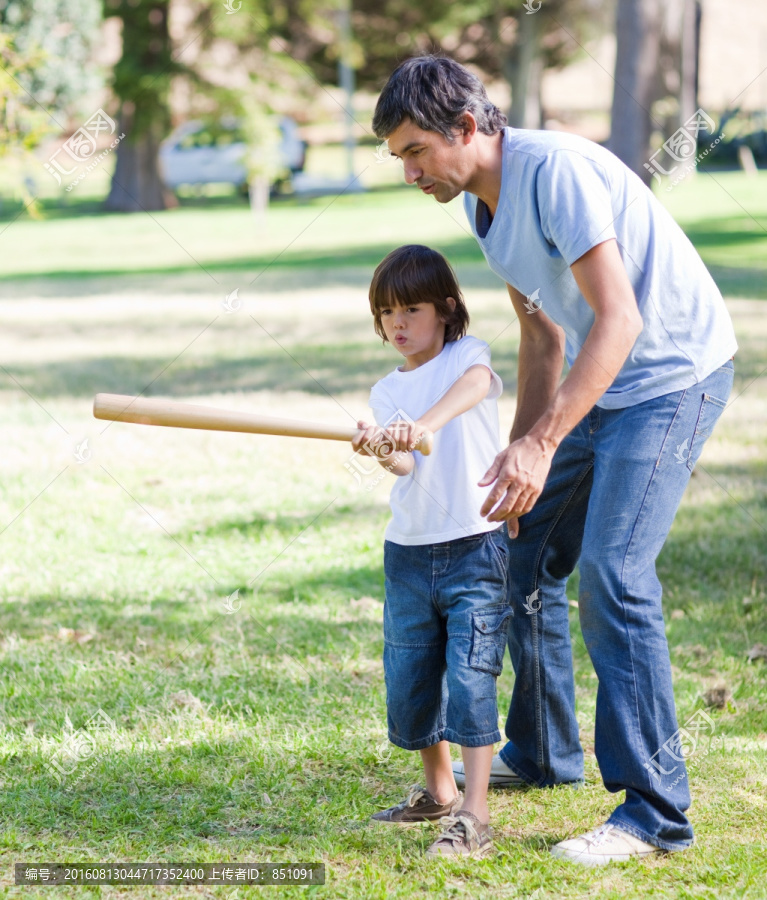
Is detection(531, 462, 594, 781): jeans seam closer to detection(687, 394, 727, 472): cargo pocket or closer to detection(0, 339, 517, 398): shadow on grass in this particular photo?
detection(687, 394, 727, 472): cargo pocket

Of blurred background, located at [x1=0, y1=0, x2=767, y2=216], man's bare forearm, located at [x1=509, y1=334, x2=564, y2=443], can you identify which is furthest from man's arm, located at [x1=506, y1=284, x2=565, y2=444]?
blurred background, located at [x1=0, y1=0, x2=767, y2=216]

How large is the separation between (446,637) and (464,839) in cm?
49

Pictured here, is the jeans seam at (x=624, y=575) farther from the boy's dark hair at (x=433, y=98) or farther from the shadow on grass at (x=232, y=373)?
the shadow on grass at (x=232, y=373)

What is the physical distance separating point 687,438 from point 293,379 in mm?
6272

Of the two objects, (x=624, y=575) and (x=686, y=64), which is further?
(x=686, y=64)

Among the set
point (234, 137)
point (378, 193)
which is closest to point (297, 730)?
point (234, 137)

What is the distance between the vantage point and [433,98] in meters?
2.61

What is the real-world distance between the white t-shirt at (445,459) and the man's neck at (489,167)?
37cm

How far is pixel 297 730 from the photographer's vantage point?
11.4ft

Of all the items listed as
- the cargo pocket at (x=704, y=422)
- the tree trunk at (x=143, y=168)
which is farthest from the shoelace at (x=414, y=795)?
the tree trunk at (x=143, y=168)

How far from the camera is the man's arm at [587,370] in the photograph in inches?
97.7

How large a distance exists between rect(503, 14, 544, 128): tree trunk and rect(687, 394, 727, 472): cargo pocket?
32434 mm

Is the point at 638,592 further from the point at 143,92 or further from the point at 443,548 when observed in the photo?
the point at 143,92
